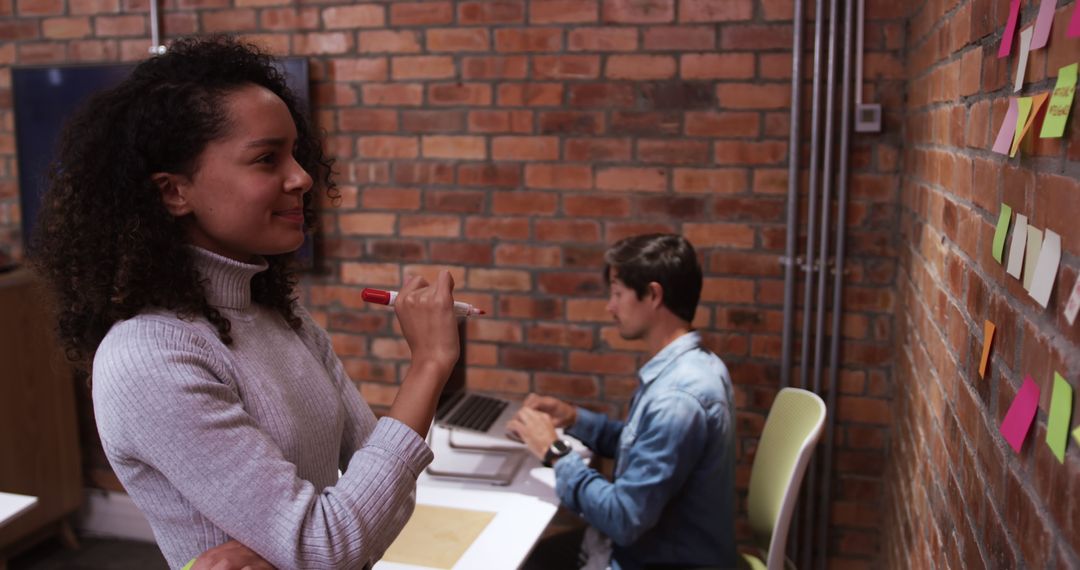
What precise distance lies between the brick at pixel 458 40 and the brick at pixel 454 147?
259mm

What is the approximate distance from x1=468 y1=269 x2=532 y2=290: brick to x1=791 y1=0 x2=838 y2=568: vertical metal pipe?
Answer: 810mm

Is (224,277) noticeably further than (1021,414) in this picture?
Yes

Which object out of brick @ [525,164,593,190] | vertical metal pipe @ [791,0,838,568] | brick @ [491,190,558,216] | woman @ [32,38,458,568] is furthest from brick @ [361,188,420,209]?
woman @ [32,38,458,568]

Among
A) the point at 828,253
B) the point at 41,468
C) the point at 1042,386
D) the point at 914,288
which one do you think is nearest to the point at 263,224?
the point at 1042,386

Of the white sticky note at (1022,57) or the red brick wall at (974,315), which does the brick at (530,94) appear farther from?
the white sticky note at (1022,57)

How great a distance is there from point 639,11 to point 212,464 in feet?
6.23

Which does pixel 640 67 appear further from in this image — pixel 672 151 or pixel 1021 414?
pixel 1021 414

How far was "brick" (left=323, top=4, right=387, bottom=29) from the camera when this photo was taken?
2713 mm

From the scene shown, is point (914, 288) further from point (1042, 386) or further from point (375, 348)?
point (375, 348)

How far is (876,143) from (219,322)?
1.88 meters

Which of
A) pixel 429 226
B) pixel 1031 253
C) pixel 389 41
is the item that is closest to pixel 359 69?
pixel 389 41

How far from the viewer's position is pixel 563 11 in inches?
101

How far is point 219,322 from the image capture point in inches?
44.2

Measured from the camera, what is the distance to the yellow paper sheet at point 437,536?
1630 millimetres
